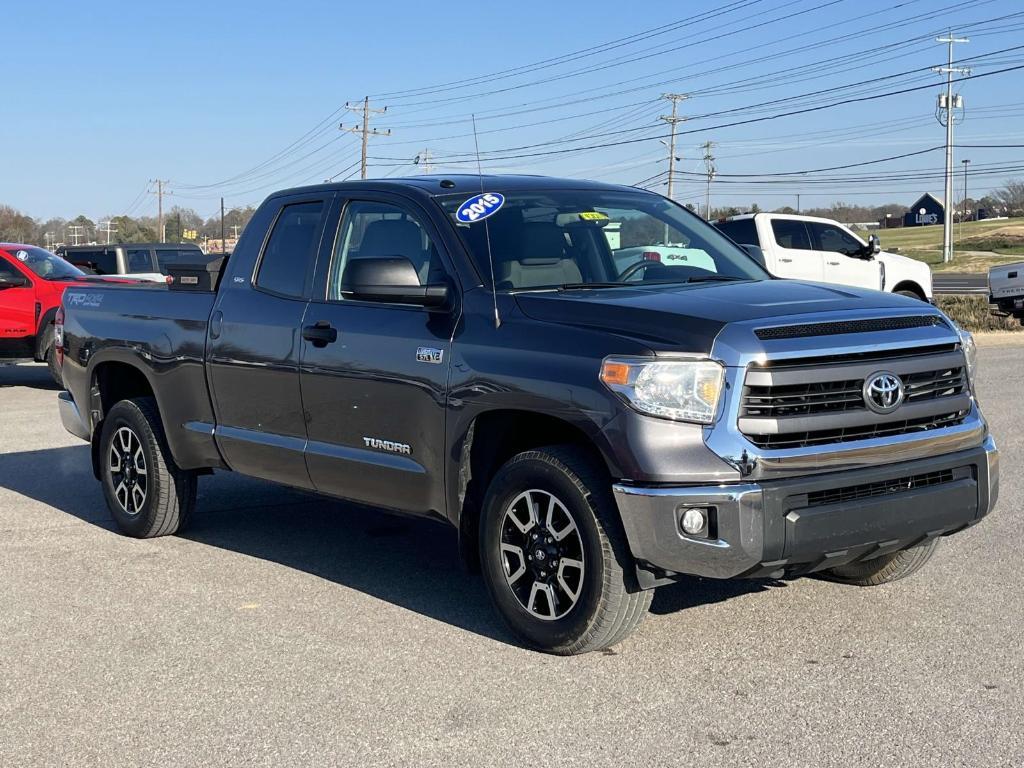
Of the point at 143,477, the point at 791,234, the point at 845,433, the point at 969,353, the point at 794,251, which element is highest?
the point at 791,234

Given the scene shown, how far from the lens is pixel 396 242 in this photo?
19.8 feet

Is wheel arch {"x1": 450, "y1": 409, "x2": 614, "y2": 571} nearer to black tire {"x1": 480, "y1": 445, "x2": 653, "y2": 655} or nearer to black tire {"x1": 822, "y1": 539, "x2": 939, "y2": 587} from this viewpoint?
black tire {"x1": 480, "y1": 445, "x2": 653, "y2": 655}

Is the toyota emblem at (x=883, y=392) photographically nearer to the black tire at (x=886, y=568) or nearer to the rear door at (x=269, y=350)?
the black tire at (x=886, y=568)

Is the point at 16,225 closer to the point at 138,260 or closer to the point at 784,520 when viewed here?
the point at 138,260

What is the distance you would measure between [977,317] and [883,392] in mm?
21857

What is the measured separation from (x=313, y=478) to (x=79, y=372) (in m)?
2.46

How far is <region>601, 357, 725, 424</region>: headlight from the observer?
4613 millimetres

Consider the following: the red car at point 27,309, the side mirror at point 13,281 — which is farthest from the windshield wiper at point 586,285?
the side mirror at point 13,281

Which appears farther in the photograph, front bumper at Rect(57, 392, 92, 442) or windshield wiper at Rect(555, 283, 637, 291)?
front bumper at Rect(57, 392, 92, 442)

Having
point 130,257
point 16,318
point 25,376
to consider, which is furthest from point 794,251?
point 130,257

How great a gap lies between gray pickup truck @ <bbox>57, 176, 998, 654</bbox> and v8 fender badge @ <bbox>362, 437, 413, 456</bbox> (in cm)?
1

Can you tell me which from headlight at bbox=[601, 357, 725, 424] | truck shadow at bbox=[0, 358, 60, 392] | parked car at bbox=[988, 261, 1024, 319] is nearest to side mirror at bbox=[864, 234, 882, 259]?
parked car at bbox=[988, 261, 1024, 319]

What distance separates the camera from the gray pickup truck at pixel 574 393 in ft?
15.2

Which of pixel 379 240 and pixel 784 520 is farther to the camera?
pixel 379 240
